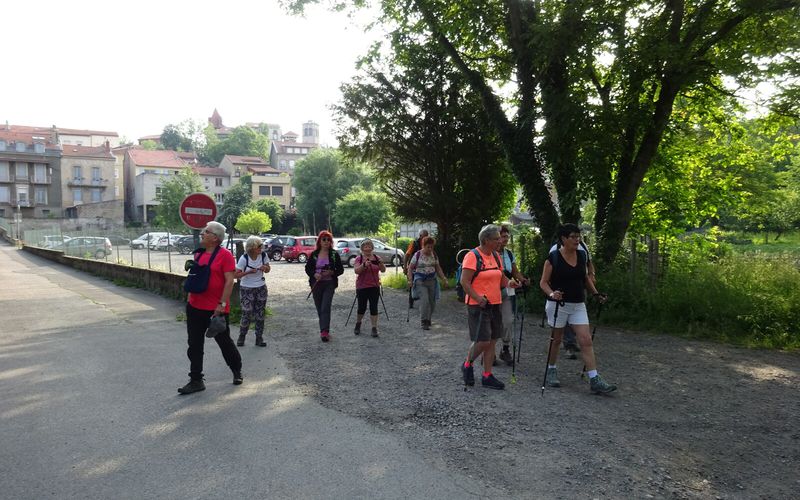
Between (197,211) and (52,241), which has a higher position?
(197,211)

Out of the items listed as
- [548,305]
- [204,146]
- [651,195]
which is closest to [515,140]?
[651,195]

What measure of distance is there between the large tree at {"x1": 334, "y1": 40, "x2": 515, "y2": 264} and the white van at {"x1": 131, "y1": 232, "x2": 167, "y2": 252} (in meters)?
7.73

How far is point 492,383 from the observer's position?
6.34 m

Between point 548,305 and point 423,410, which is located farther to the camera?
point 548,305

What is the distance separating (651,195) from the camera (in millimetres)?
15922

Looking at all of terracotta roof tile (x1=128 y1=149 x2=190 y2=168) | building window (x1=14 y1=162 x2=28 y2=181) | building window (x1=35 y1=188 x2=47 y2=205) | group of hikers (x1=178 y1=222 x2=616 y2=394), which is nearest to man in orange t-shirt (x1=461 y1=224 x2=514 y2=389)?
group of hikers (x1=178 y1=222 x2=616 y2=394)

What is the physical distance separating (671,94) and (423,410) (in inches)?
344

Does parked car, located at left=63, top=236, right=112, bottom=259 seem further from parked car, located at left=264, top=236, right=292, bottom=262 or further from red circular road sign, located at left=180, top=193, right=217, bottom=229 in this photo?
red circular road sign, located at left=180, top=193, right=217, bottom=229

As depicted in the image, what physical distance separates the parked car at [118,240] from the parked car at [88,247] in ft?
1.13

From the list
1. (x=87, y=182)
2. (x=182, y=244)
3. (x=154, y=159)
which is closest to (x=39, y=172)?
(x=87, y=182)

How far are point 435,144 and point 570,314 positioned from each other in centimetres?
1226

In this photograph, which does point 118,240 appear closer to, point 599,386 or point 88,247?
point 88,247

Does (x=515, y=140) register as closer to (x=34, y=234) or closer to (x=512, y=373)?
(x=512, y=373)

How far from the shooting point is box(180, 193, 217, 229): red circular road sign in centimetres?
1061
